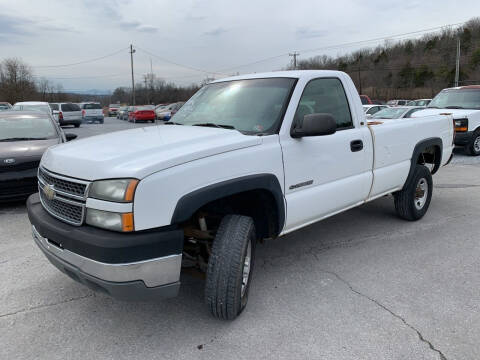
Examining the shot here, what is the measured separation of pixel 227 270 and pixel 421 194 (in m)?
3.67

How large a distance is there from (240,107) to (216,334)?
6.41 ft

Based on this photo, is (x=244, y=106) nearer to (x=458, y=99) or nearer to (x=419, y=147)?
(x=419, y=147)

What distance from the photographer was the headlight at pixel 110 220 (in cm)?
237

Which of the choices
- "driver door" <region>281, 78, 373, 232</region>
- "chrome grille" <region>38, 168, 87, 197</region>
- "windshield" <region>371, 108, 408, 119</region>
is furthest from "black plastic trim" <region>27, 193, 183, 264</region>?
"windshield" <region>371, 108, 408, 119</region>

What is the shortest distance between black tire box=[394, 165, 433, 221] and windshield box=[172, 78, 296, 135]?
7.90 feet

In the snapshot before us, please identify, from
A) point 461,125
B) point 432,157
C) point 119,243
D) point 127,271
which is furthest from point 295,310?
point 461,125

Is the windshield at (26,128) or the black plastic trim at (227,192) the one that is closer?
the black plastic trim at (227,192)

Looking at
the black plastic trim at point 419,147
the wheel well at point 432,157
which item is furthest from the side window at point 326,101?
the wheel well at point 432,157

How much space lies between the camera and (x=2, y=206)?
6379mm

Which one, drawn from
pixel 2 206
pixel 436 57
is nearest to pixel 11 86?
pixel 2 206

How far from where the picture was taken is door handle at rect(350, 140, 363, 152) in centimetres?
389

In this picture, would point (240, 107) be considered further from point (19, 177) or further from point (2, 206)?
point (2, 206)

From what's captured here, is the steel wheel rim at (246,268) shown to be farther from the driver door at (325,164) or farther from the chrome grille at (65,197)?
the chrome grille at (65,197)

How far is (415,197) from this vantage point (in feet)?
17.2
